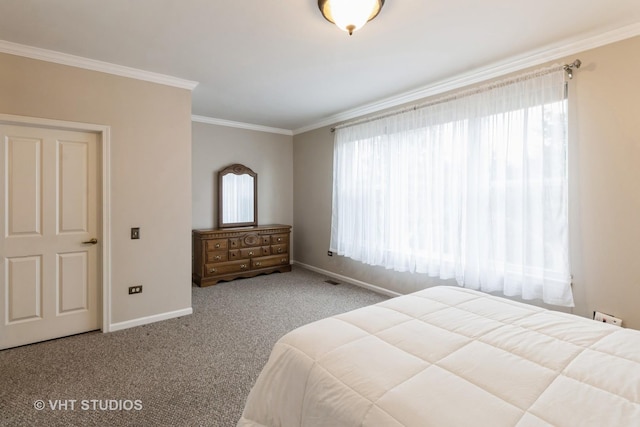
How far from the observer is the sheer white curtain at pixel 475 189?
2643 mm

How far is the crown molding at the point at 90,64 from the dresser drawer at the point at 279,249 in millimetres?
2775

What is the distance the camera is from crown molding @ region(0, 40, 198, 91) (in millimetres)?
2607

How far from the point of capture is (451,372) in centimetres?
113

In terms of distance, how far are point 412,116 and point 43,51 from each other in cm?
365

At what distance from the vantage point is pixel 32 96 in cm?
269

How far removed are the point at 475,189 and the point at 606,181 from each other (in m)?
0.98

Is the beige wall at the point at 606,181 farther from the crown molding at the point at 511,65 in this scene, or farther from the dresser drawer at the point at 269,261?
the dresser drawer at the point at 269,261

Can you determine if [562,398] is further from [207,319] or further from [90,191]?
[90,191]

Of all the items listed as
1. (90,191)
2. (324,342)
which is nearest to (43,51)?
(90,191)

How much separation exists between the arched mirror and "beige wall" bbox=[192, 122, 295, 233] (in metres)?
0.10

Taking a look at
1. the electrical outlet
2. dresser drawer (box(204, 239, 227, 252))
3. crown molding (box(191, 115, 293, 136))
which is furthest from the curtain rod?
dresser drawer (box(204, 239, 227, 252))

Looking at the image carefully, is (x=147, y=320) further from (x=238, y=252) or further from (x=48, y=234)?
(x=238, y=252)

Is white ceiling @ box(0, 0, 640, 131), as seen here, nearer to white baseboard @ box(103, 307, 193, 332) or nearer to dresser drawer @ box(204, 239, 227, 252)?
dresser drawer @ box(204, 239, 227, 252)

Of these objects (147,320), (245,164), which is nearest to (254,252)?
(245,164)
